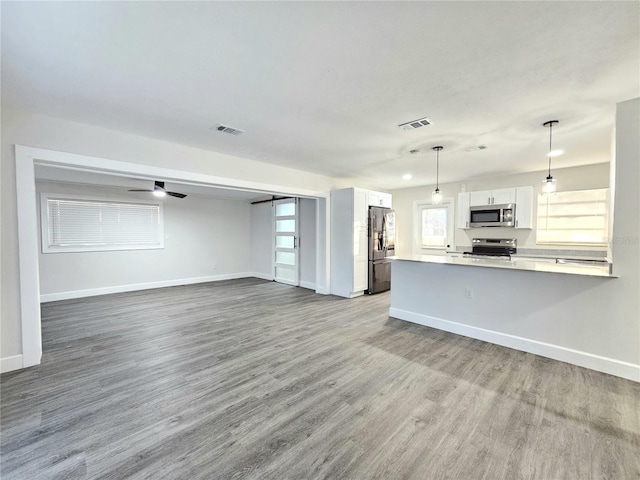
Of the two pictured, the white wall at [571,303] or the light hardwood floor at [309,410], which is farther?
the white wall at [571,303]

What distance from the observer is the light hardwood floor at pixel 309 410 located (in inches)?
64.6

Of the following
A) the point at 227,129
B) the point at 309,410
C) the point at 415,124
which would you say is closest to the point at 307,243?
the point at 227,129

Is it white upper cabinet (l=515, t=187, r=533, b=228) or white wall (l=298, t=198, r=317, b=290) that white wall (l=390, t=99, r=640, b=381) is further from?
white wall (l=298, t=198, r=317, b=290)

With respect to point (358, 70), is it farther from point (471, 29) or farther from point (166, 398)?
point (166, 398)

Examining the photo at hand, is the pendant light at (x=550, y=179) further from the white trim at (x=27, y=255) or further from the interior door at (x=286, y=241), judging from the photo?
the white trim at (x=27, y=255)

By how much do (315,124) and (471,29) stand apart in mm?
1764

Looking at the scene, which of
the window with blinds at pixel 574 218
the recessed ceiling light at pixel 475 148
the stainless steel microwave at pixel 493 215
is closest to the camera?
the recessed ceiling light at pixel 475 148

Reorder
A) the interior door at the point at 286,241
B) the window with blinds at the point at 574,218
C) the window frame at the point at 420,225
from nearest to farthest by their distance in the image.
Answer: the window with blinds at the point at 574,218 < the window frame at the point at 420,225 < the interior door at the point at 286,241

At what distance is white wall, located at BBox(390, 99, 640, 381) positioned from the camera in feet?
8.43

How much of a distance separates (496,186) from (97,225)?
8765 millimetres

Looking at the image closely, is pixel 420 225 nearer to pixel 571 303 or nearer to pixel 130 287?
pixel 571 303

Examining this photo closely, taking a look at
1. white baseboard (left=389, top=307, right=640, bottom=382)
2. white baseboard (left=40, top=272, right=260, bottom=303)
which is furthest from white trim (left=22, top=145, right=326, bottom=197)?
white baseboard (left=40, top=272, right=260, bottom=303)

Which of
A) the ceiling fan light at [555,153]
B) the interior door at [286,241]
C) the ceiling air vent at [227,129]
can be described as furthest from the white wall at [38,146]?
the ceiling fan light at [555,153]

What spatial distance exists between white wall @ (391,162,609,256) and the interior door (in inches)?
114
